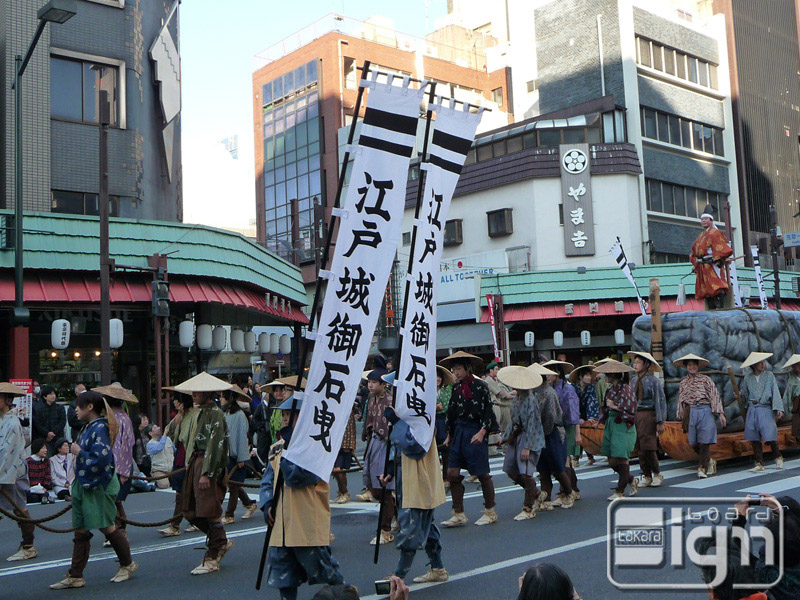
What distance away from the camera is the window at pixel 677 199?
3934 centimetres

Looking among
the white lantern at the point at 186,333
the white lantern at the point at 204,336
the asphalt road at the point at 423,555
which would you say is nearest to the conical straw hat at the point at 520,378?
the asphalt road at the point at 423,555

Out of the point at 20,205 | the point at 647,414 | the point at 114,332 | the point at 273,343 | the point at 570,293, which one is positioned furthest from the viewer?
the point at 570,293

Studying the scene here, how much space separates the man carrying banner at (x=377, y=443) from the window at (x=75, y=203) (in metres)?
11.5

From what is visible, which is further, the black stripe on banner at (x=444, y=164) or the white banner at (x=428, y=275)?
the black stripe on banner at (x=444, y=164)

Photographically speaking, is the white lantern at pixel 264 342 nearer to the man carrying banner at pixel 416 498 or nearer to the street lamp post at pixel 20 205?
the street lamp post at pixel 20 205

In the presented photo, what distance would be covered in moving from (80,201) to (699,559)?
61.5 ft

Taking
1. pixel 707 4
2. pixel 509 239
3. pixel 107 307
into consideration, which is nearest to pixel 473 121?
pixel 107 307

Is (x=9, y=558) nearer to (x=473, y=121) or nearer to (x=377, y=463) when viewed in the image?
(x=377, y=463)

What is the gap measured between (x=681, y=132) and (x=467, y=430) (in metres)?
35.8

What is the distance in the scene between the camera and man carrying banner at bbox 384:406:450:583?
678 centimetres

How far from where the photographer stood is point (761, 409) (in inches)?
501

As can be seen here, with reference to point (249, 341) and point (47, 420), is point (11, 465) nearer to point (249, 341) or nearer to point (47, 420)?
point (47, 420)

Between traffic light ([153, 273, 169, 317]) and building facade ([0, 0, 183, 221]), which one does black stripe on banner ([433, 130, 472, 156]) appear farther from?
building facade ([0, 0, 183, 221])

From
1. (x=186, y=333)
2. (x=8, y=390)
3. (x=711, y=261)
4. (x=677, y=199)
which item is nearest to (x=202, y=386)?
(x=8, y=390)
